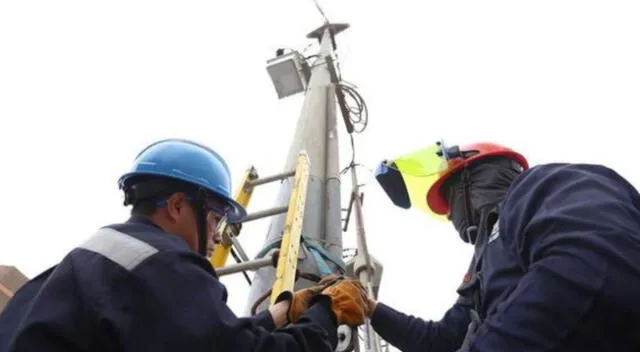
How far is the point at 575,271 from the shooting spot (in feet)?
5.24

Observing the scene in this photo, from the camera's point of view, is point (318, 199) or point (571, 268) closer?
point (571, 268)

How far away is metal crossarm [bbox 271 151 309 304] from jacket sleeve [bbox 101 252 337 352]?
3.29 feet

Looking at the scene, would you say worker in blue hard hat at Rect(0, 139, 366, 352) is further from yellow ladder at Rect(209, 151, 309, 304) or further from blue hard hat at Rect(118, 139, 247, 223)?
yellow ladder at Rect(209, 151, 309, 304)

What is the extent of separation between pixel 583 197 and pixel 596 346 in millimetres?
494

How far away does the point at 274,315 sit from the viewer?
2582mm

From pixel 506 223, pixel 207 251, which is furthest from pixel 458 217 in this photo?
pixel 207 251

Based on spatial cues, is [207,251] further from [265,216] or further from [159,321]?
[265,216]

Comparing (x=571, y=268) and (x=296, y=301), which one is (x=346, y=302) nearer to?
(x=296, y=301)

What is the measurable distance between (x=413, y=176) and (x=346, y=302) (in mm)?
1283

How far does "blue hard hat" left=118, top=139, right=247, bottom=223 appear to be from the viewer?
8.70ft

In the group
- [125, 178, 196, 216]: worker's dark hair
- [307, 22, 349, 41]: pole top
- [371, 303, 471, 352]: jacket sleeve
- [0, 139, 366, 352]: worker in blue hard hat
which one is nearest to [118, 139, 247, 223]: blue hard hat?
[125, 178, 196, 216]: worker's dark hair

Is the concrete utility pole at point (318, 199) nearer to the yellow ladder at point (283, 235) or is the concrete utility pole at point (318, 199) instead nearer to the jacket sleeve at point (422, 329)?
the yellow ladder at point (283, 235)

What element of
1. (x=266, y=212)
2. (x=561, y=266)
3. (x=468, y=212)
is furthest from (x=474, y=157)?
(x=266, y=212)

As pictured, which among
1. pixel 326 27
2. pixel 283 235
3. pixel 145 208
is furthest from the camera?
pixel 326 27
